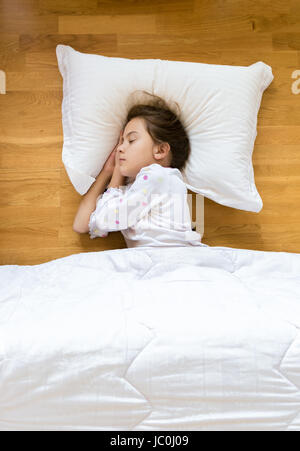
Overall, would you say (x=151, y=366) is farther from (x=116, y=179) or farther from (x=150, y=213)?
(x=116, y=179)

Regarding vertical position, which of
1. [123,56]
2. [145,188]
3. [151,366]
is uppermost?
[123,56]

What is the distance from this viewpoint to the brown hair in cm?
139

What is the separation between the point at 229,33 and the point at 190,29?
0.14 metres

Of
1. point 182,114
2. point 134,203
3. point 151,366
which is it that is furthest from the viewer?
point 182,114

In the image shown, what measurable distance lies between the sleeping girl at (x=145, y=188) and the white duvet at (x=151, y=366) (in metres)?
0.38

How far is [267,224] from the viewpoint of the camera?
149 centimetres

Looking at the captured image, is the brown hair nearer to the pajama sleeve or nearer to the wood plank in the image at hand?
the pajama sleeve

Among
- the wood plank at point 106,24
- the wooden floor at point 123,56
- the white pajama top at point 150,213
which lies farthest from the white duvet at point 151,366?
the wood plank at point 106,24

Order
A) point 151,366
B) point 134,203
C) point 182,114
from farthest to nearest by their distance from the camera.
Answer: point 182,114 < point 134,203 < point 151,366

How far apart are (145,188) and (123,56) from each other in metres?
0.50

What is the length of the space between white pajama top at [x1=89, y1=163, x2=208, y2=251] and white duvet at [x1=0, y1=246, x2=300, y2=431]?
0.37 m

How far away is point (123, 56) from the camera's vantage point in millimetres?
1503

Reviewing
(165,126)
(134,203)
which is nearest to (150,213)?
(134,203)
